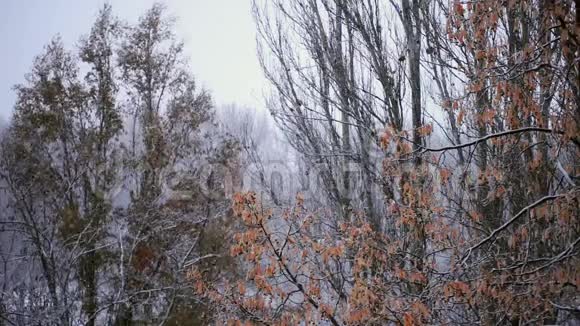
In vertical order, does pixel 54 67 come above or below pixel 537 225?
above

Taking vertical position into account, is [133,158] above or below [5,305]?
above

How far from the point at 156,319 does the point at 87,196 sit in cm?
279

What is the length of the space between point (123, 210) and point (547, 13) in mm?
8219

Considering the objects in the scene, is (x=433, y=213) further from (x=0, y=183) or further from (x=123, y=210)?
(x=0, y=183)

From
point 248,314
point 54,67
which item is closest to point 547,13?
point 248,314

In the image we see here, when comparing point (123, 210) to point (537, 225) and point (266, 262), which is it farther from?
Result: point (537, 225)

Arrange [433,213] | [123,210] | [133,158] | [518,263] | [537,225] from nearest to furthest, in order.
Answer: [518,263]
[433,213]
[537,225]
[123,210]
[133,158]

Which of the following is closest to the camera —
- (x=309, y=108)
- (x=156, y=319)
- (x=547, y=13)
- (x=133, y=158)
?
(x=547, y=13)

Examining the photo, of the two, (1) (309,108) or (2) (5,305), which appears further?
(1) (309,108)

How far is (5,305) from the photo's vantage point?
639cm

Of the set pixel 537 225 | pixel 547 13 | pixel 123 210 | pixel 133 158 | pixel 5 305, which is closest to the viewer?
pixel 547 13

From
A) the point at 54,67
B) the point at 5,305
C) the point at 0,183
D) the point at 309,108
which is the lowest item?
the point at 5,305

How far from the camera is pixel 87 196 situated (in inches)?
380

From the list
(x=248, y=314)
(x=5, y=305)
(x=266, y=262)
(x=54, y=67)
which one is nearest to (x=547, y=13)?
(x=266, y=262)
